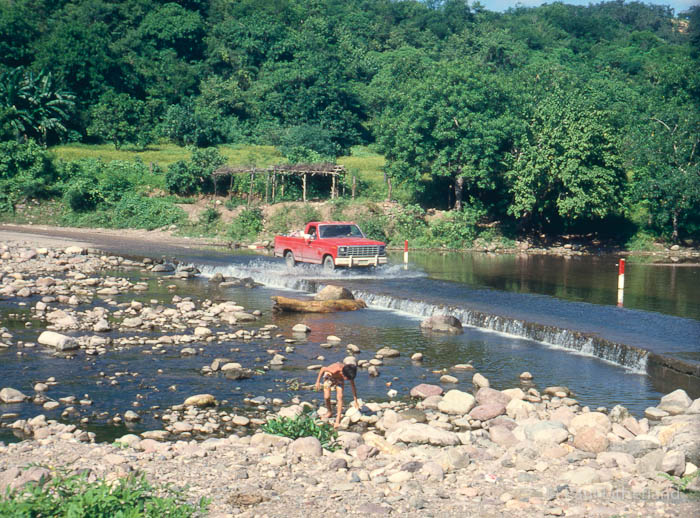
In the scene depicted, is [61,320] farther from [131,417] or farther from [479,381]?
[479,381]

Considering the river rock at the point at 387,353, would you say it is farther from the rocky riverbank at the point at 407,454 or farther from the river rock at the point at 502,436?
the river rock at the point at 502,436

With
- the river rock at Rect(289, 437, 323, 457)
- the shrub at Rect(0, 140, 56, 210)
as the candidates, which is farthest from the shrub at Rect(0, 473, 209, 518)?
the shrub at Rect(0, 140, 56, 210)

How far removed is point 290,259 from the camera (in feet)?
96.8

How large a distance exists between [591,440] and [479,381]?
3.97m

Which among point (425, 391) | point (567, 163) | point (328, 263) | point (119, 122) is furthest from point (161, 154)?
point (425, 391)

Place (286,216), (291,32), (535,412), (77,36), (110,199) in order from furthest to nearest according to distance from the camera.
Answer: (291,32) → (77,36) → (110,199) → (286,216) → (535,412)

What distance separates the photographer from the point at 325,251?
89.3ft

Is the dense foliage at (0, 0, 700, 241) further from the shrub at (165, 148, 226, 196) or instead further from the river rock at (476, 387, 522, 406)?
the river rock at (476, 387, 522, 406)

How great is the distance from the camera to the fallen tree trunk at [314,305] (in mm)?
21453

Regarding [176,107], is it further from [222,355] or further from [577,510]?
[577,510]

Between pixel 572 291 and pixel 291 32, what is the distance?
53539 mm

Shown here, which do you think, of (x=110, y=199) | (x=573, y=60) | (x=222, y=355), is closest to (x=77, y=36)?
(x=110, y=199)

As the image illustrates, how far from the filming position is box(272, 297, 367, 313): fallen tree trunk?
21.5 metres

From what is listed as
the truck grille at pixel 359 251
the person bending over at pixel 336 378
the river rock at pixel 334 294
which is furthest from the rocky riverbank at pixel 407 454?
the truck grille at pixel 359 251
